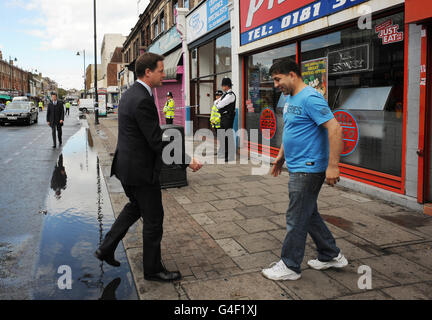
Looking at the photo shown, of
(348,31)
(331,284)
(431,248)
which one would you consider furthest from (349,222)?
(348,31)

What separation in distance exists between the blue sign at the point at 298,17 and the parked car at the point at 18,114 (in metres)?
19.1

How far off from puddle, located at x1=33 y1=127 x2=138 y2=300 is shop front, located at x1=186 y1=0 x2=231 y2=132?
7.00m

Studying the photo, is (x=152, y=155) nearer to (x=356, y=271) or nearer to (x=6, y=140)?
(x=356, y=271)

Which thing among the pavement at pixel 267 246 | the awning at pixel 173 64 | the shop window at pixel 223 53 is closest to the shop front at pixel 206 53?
the shop window at pixel 223 53

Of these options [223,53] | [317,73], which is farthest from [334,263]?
[223,53]

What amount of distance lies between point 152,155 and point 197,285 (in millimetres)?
1179

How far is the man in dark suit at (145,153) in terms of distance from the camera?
10.5 ft

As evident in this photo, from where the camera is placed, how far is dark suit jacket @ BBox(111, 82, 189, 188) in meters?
3.18

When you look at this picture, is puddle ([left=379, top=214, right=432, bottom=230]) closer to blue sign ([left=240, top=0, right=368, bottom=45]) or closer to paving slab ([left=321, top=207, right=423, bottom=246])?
paving slab ([left=321, top=207, right=423, bottom=246])

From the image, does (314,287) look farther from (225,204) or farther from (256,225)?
(225,204)

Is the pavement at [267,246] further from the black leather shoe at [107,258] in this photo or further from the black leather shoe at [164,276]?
the black leather shoe at [107,258]

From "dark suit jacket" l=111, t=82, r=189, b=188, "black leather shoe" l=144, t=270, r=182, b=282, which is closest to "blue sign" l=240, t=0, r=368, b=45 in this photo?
"dark suit jacket" l=111, t=82, r=189, b=188

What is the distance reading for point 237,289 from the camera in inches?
130

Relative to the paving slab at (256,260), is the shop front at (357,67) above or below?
above
